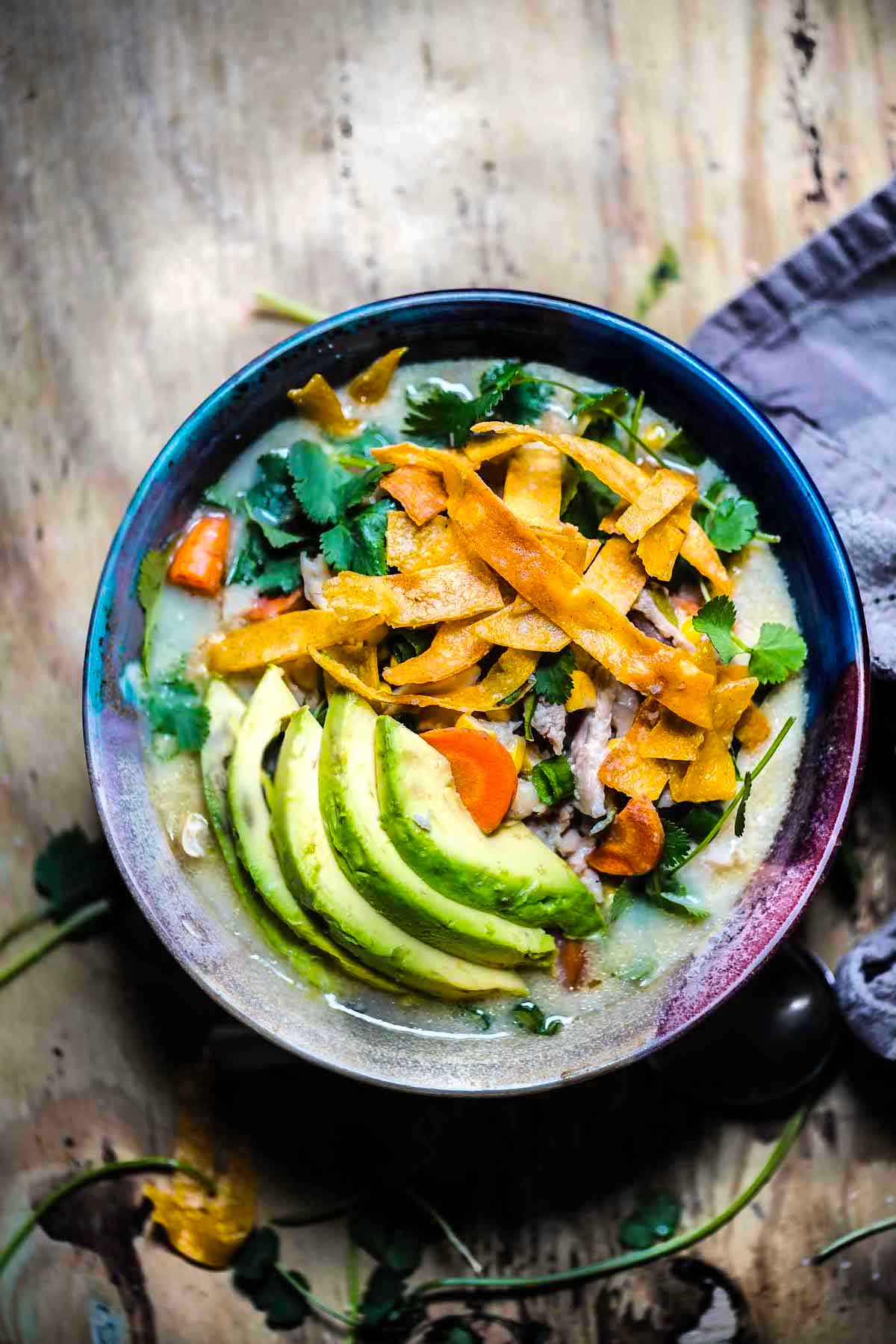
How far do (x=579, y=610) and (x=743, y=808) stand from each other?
0.38m

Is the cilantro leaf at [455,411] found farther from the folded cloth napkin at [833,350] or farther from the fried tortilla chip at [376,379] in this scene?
the folded cloth napkin at [833,350]

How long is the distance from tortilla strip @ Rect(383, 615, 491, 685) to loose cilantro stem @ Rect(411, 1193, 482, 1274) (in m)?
0.95

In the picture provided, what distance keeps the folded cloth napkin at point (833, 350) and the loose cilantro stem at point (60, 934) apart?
1.38m

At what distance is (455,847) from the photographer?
5.05ft

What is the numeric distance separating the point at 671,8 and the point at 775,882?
1498 mm

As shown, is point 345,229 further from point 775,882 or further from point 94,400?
point 775,882

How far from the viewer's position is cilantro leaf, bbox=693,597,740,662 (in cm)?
161

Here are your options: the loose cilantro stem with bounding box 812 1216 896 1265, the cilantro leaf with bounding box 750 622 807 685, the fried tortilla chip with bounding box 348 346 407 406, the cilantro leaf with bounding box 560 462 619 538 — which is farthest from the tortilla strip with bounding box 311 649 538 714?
the loose cilantro stem with bounding box 812 1216 896 1265

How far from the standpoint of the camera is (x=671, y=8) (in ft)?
6.72

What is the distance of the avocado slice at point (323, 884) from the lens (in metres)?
1.57

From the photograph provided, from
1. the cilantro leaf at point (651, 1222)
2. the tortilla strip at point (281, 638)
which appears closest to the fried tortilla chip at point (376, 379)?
the tortilla strip at point (281, 638)

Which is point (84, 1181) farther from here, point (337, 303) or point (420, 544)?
point (337, 303)

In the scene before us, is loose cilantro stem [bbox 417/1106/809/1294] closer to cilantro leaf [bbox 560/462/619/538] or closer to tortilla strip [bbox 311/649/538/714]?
tortilla strip [bbox 311/649/538/714]

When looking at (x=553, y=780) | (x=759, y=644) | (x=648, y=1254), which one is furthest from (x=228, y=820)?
(x=648, y=1254)
